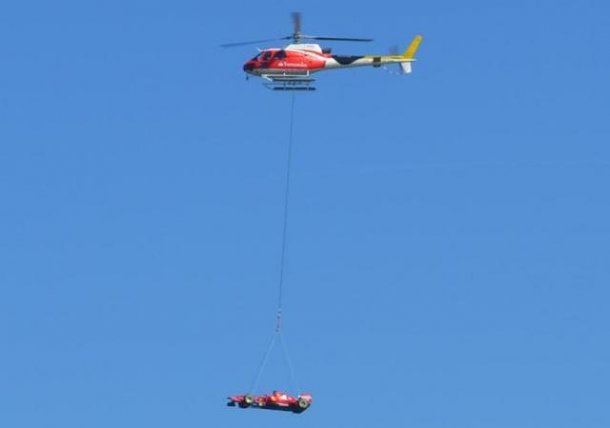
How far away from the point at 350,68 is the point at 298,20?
312 centimetres

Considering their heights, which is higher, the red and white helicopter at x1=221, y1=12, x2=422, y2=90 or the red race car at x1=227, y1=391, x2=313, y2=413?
the red and white helicopter at x1=221, y1=12, x2=422, y2=90

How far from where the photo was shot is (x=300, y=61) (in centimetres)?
13138

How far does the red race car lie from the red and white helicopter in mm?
15449

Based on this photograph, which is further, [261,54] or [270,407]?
[261,54]

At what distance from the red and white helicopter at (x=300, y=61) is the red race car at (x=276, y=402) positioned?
15.4 m

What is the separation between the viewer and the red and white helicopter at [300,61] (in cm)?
13050

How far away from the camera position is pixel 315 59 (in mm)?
132000

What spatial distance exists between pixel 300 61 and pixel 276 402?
59.3ft

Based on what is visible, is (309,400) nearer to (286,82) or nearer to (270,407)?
(270,407)

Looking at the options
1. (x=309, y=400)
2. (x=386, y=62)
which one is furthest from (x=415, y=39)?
(x=309, y=400)

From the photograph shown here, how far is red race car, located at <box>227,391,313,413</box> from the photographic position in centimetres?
11994

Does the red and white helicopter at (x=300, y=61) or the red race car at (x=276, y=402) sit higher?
the red and white helicopter at (x=300, y=61)

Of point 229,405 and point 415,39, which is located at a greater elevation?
point 415,39

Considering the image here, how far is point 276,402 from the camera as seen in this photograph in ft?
394
